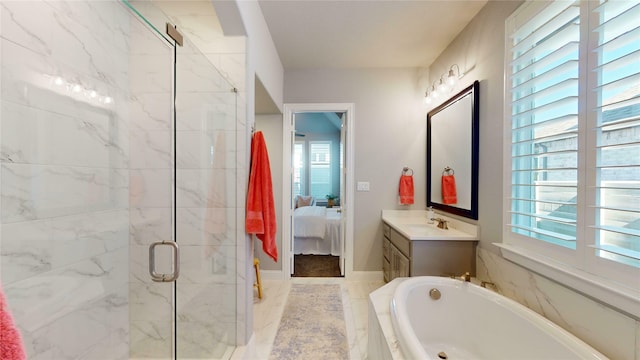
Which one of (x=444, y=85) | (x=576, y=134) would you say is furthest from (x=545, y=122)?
(x=444, y=85)

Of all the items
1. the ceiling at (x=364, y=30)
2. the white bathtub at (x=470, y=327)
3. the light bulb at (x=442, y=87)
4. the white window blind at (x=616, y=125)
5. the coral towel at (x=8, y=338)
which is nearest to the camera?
the coral towel at (x=8, y=338)

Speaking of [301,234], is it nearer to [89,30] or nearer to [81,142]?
[81,142]

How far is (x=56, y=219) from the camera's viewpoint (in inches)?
51.6

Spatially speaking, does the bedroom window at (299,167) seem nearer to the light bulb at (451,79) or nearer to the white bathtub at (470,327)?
the light bulb at (451,79)

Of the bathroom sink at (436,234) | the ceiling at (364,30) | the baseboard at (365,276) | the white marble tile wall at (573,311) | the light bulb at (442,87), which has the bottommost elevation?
the baseboard at (365,276)

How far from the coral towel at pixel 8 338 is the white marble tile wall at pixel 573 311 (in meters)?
1.76

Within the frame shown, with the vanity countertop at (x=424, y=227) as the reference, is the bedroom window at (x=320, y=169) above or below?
above

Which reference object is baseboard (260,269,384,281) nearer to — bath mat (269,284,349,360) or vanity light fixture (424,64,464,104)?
bath mat (269,284,349,360)

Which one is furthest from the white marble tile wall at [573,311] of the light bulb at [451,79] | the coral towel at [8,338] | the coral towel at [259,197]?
the coral towel at [8,338]

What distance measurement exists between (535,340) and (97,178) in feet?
8.42

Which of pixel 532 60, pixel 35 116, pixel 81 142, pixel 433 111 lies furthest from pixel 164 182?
pixel 433 111

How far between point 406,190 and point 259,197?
6.02 ft

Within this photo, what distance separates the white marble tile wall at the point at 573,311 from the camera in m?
0.96

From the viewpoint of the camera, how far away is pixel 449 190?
7.80ft
